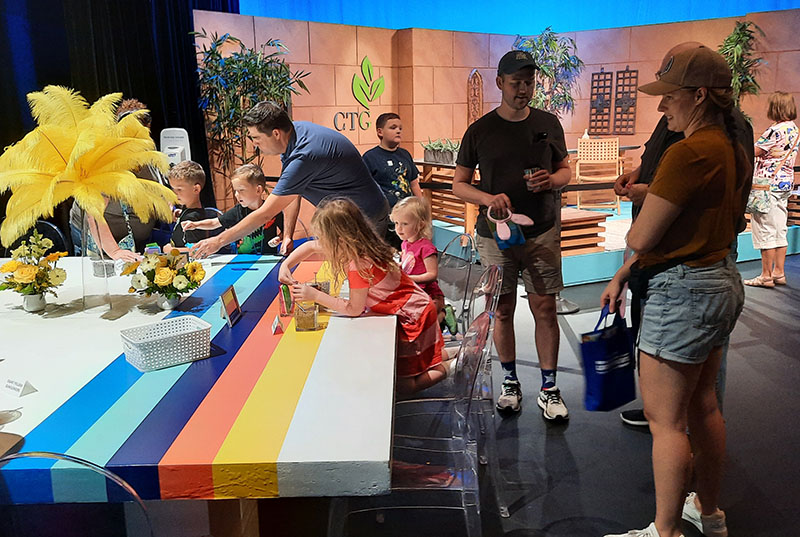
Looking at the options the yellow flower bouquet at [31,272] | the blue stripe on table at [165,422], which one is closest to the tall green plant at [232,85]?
the yellow flower bouquet at [31,272]

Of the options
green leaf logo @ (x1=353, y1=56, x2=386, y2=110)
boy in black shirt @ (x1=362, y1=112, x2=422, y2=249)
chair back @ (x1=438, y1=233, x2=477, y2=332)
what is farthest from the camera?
green leaf logo @ (x1=353, y1=56, x2=386, y2=110)

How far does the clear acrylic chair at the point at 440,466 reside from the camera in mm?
1832

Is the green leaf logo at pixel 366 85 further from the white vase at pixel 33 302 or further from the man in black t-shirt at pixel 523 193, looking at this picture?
the white vase at pixel 33 302

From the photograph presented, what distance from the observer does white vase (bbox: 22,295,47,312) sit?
2342mm

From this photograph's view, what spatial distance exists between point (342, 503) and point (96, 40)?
548 centimetres

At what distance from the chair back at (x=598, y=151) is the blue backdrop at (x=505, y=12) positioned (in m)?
2.48

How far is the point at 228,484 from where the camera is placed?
1321 mm

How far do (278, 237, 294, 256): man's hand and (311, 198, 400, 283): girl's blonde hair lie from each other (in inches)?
39.2

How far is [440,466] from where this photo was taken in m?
1.89

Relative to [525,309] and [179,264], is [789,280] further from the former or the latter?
[179,264]

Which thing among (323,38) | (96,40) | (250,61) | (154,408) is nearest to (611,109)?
(323,38)

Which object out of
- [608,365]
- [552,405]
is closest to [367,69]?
[552,405]

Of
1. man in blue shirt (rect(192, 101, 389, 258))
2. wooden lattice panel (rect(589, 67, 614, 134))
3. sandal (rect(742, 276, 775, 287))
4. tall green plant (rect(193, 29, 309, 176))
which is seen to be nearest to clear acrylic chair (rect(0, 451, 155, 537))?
man in blue shirt (rect(192, 101, 389, 258))

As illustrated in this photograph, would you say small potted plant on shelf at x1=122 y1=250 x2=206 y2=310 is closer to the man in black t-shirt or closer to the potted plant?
the man in black t-shirt
